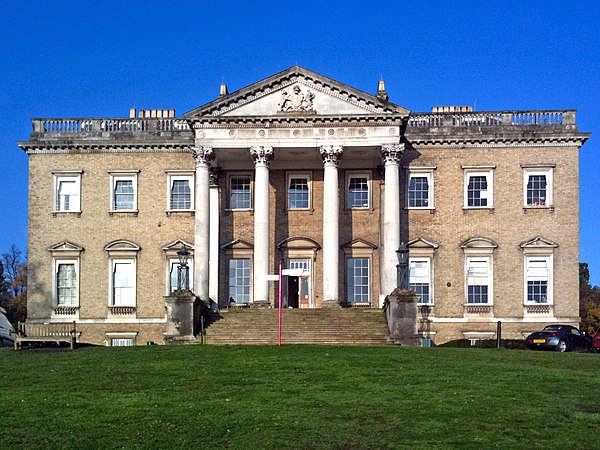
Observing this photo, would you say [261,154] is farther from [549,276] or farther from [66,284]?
[549,276]

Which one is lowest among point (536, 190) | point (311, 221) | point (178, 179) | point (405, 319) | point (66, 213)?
point (405, 319)

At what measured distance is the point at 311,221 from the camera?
49688mm

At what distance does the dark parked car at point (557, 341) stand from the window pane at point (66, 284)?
25.3 m

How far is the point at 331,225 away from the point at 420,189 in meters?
7.19

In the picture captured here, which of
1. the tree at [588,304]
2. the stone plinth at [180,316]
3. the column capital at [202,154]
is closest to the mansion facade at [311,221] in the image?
the column capital at [202,154]

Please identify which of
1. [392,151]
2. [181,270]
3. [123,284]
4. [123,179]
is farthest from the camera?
[123,179]

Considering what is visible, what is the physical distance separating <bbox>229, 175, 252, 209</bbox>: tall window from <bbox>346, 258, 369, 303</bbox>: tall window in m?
6.77

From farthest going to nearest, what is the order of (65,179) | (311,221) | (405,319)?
(65,179) → (311,221) → (405,319)

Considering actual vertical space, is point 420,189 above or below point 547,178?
below

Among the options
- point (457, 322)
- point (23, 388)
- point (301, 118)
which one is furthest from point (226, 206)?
point (23, 388)

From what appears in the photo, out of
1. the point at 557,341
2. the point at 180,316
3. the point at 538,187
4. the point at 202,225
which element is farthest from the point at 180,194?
the point at 557,341

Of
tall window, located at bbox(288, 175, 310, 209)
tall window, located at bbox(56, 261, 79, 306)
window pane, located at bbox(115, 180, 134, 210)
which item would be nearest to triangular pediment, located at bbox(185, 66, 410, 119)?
tall window, located at bbox(288, 175, 310, 209)

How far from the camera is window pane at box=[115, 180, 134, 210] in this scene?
50406mm

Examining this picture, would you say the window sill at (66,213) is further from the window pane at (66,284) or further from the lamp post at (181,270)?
the lamp post at (181,270)
